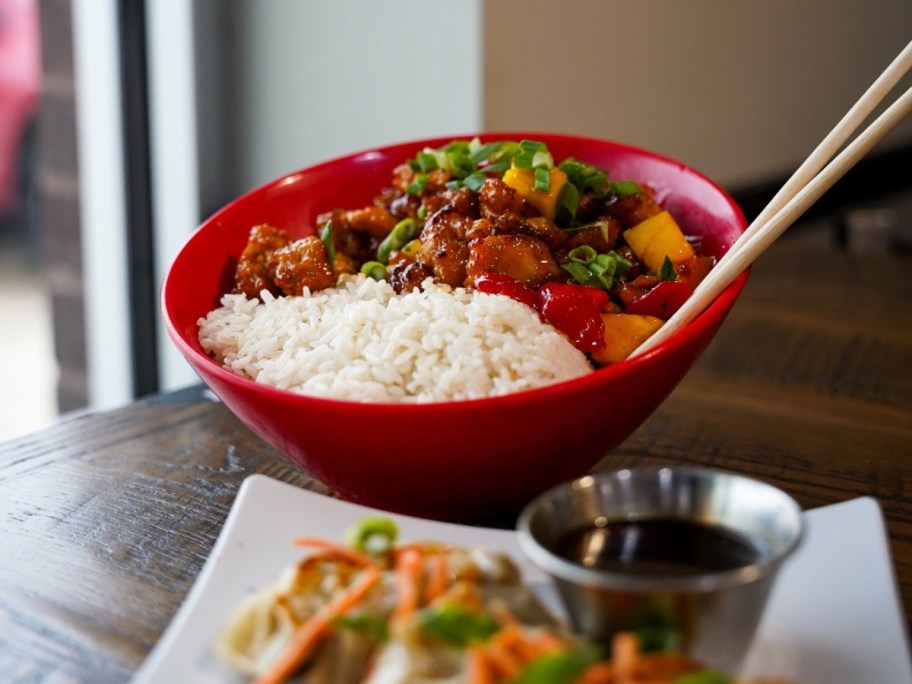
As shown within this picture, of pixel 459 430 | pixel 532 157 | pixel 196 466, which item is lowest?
pixel 196 466

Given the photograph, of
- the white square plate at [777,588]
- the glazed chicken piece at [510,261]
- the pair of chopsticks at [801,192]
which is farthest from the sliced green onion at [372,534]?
the glazed chicken piece at [510,261]

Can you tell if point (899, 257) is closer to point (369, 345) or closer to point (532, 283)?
point (532, 283)

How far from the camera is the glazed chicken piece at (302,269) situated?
1.55 metres

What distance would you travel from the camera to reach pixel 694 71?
368 centimetres

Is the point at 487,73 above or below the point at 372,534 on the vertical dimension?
above

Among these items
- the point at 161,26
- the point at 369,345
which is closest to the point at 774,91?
the point at 161,26

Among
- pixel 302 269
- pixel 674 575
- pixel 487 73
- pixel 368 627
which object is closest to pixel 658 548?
pixel 674 575

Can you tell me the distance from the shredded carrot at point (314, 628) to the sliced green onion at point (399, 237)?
75cm

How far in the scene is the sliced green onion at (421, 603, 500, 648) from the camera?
2.79ft

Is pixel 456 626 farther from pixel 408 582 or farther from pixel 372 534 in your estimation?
pixel 372 534

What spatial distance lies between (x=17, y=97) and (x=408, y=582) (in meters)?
4.09

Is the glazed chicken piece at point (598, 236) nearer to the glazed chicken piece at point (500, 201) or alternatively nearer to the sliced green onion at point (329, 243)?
the glazed chicken piece at point (500, 201)

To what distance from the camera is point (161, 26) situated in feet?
9.64

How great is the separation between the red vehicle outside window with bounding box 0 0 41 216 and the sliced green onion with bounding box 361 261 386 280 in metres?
2.97
